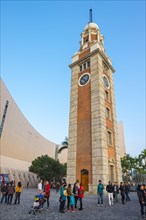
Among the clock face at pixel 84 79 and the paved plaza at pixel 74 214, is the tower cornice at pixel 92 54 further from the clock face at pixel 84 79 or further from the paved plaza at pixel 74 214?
the paved plaza at pixel 74 214

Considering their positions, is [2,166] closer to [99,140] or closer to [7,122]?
[7,122]

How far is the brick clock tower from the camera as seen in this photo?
20.3 meters

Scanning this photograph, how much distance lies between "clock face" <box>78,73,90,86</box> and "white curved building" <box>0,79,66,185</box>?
828 inches

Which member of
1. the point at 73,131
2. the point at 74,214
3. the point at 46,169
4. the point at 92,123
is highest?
the point at 92,123

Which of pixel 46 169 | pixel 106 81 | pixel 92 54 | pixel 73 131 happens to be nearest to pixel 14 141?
pixel 46 169

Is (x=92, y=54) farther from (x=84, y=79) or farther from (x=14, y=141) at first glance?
(x=14, y=141)

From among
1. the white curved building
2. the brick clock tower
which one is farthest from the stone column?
the white curved building

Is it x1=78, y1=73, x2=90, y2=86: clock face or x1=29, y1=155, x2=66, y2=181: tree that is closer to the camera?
x1=78, y1=73, x2=90, y2=86: clock face

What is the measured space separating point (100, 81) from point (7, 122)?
86.8 ft

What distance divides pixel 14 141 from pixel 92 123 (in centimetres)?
2835

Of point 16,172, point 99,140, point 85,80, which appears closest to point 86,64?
point 85,80

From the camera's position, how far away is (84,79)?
26578mm

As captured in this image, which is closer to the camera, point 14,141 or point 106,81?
point 106,81

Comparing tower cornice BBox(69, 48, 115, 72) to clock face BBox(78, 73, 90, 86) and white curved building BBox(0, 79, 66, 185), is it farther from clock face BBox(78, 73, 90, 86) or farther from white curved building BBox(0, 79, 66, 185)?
white curved building BBox(0, 79, 66, 185)
